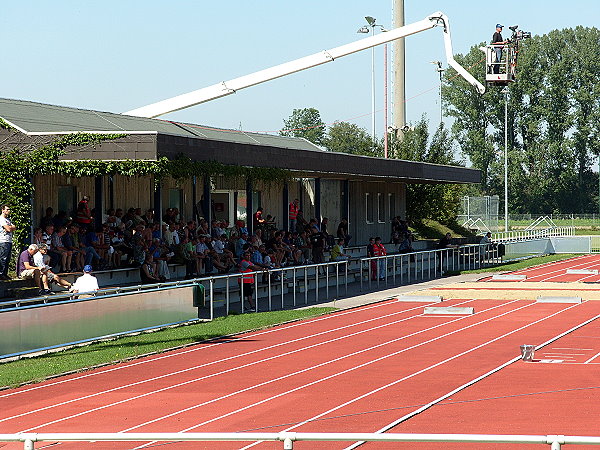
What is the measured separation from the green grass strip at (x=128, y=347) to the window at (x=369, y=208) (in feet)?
67.1

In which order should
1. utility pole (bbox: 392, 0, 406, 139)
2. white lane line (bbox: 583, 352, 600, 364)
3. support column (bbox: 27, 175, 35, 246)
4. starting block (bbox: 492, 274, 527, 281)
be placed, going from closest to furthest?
white lane line (bbox: 583, 352, 600, 364) → support column (bbox: 27, 175, 35, 246) → starting block (bbox: 492, 274, 527, 281) → utility pole (bbox: 392, 0, 406, 139)

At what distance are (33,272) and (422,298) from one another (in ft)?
38.5

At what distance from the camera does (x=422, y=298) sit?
29.2m

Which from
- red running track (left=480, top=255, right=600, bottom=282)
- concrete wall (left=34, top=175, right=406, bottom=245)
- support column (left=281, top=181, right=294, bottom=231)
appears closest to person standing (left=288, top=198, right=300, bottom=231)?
support column (left=281, top=181, right=294, bottom=231)

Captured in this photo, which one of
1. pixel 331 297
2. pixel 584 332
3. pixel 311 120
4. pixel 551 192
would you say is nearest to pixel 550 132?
pixel 551 192

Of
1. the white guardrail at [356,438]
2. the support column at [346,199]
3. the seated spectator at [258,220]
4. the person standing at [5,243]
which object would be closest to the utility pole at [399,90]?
the support column at [346,199]

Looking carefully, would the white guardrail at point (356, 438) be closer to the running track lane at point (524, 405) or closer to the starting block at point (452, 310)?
the running track lane at point (524, 405)

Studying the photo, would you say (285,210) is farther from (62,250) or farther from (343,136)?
(343,136)

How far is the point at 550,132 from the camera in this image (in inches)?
3939

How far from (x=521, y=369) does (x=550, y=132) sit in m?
86.6

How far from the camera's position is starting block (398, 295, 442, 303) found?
29.1m

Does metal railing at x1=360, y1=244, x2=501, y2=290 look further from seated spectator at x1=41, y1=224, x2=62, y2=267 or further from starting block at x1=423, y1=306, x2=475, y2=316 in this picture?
seated spectator at x1=41, y1=224, x2=62, y2=267

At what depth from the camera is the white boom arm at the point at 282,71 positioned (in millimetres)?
39812

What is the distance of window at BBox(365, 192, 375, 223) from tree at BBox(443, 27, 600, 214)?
53.4 meters
